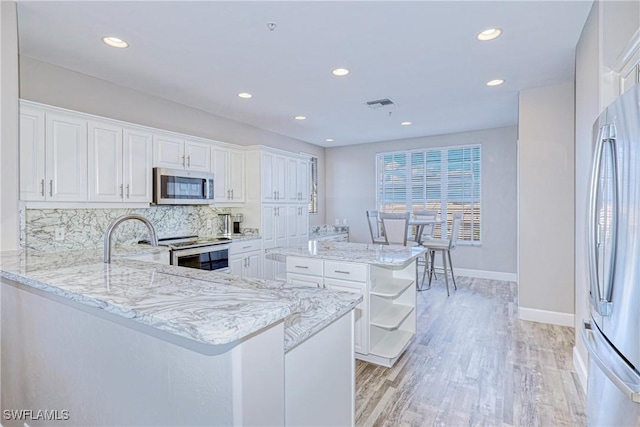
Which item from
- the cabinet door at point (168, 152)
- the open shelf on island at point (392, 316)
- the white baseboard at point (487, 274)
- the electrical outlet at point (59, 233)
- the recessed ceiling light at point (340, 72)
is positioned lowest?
the white baseboard at point (487, 274)

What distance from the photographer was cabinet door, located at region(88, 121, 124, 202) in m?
3.01

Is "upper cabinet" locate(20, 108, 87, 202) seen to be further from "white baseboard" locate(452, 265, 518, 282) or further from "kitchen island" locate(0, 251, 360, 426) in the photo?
"white baseboard" locate(452, 265, 518, 282)

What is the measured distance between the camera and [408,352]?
9.55ft

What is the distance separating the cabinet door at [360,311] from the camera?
2.55 metres

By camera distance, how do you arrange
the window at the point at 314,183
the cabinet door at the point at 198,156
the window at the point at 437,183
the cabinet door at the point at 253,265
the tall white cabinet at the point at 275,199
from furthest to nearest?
the window at the point at 314,183, the window at the point at 437,183, the tall white cabinet at the point at 275,199, the cabinet door at the point at 253,265, the cabinet door at the point at 198,156

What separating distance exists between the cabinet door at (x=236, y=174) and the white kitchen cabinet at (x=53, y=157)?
1.79 m

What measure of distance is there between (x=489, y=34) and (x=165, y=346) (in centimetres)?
289

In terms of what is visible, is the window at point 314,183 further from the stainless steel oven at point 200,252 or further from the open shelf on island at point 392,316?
the open shelf on island at point 392,316

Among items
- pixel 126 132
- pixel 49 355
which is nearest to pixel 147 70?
pixel 126 132

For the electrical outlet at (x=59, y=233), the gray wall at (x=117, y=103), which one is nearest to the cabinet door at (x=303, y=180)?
the gray wall at (x=117, y=103)

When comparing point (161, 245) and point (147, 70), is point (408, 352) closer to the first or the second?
point (161, 245)

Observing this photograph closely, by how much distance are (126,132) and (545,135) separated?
440 cm

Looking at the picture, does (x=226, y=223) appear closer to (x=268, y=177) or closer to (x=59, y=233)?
(x=268, y=177)

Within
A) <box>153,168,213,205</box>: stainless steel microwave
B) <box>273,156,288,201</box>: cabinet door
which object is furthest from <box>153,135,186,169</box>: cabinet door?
<box>273,156,288,201</box>: cabinet door
